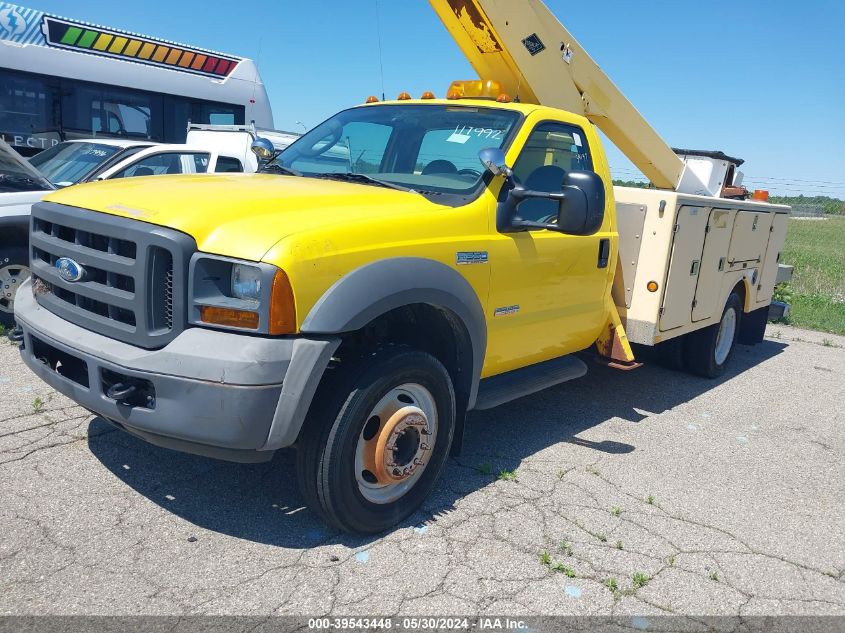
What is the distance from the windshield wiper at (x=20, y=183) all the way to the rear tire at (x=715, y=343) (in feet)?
20.3

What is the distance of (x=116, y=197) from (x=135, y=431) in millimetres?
1158

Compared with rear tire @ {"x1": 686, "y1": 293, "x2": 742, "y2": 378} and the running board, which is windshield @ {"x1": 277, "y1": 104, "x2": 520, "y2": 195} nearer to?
the running board

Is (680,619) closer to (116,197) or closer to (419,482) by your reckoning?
(419,482)

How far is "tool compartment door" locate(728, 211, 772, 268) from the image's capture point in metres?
6.46

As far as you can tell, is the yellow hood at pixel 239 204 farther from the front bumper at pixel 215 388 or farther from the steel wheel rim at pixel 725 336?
the steel wheel rim at pixel 725 336

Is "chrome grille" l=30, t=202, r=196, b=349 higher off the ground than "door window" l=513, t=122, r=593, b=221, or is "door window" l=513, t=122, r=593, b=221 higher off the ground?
"door window" l=513, t=122, r=593, b=221

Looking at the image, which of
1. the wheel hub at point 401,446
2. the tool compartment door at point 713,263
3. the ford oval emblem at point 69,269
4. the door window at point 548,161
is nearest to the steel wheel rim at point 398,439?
the wheel hub at point 401,446

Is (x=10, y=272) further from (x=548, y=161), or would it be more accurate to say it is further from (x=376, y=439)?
(x=548, y=161)

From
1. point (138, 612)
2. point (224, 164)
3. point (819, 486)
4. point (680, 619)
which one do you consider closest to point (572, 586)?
point (680, 619)

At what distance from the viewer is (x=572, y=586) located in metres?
3.21

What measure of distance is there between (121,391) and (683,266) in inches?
168

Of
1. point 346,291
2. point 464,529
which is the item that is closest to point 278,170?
point 346,291

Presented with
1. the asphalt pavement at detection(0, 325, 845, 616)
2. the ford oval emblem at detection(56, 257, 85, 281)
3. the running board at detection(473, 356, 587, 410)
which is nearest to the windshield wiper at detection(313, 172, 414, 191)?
the running board at detection(473, 356, 587, 410)

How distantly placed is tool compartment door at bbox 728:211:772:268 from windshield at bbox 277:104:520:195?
3.11 meters
